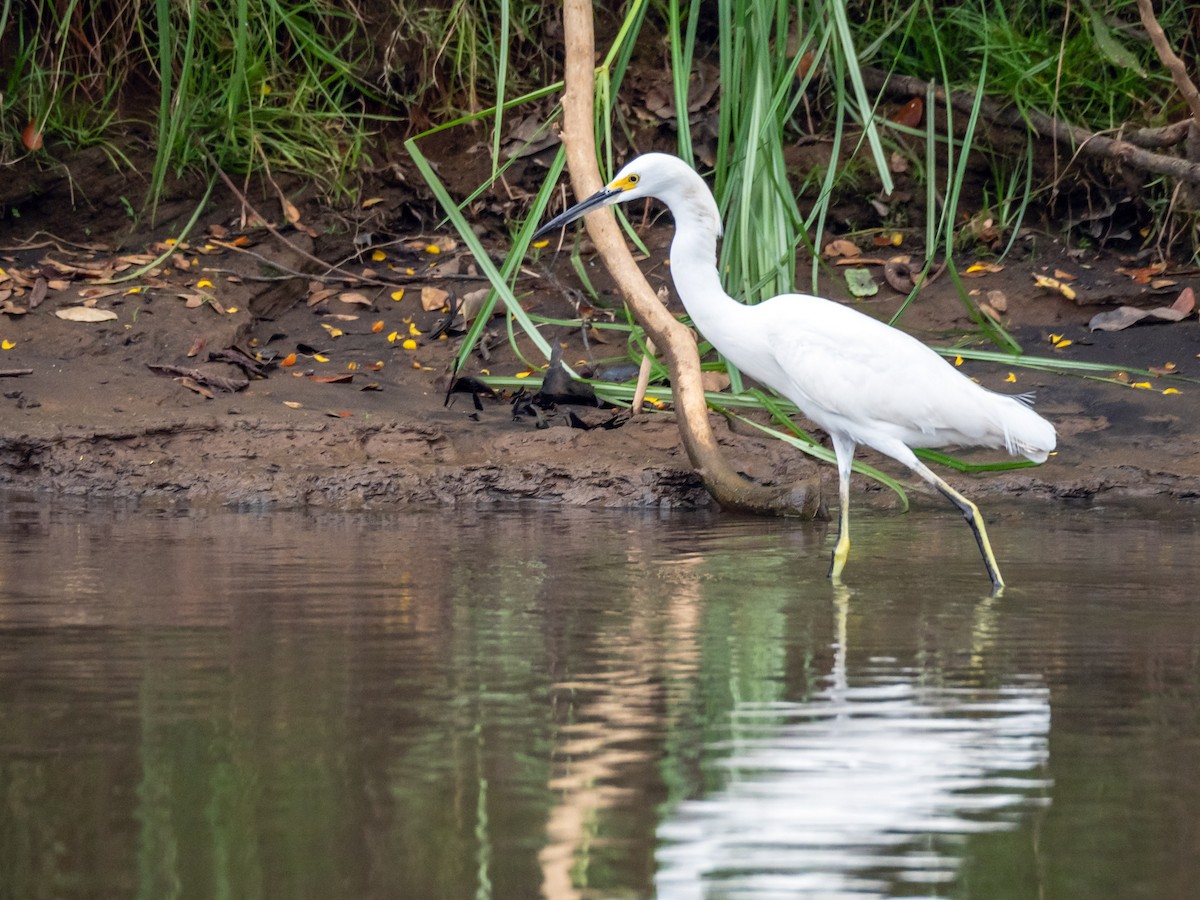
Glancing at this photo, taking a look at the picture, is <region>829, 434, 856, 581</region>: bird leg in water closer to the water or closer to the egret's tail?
the water

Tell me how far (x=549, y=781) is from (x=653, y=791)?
177mm

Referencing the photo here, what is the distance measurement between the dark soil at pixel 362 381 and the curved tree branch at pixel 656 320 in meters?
0.26

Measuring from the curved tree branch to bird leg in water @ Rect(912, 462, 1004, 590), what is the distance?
714 millimetres

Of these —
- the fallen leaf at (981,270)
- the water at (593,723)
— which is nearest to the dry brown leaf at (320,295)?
the fallen leaf at (981,270)

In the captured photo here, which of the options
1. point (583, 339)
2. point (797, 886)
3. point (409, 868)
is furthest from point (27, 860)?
point (583, 339)

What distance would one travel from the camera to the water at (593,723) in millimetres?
2324

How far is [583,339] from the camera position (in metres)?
8.19

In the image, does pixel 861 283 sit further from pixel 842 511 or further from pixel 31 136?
pixel 31 136

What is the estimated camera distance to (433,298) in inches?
343

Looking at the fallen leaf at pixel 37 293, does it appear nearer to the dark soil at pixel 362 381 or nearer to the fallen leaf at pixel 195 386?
the dark soil at pixel 362 381

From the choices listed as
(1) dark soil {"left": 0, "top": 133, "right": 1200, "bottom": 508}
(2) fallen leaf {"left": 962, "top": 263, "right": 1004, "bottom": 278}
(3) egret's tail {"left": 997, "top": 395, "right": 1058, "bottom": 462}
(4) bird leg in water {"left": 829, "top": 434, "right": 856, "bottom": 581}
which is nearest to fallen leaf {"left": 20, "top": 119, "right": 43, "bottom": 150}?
(1) dark soil {"left": 0, "top": 133, "right": 1200, "bottom": 508}

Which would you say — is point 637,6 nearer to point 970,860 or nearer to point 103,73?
point 103,73

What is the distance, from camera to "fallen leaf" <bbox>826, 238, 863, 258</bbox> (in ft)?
30.2

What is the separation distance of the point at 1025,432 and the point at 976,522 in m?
0.57
